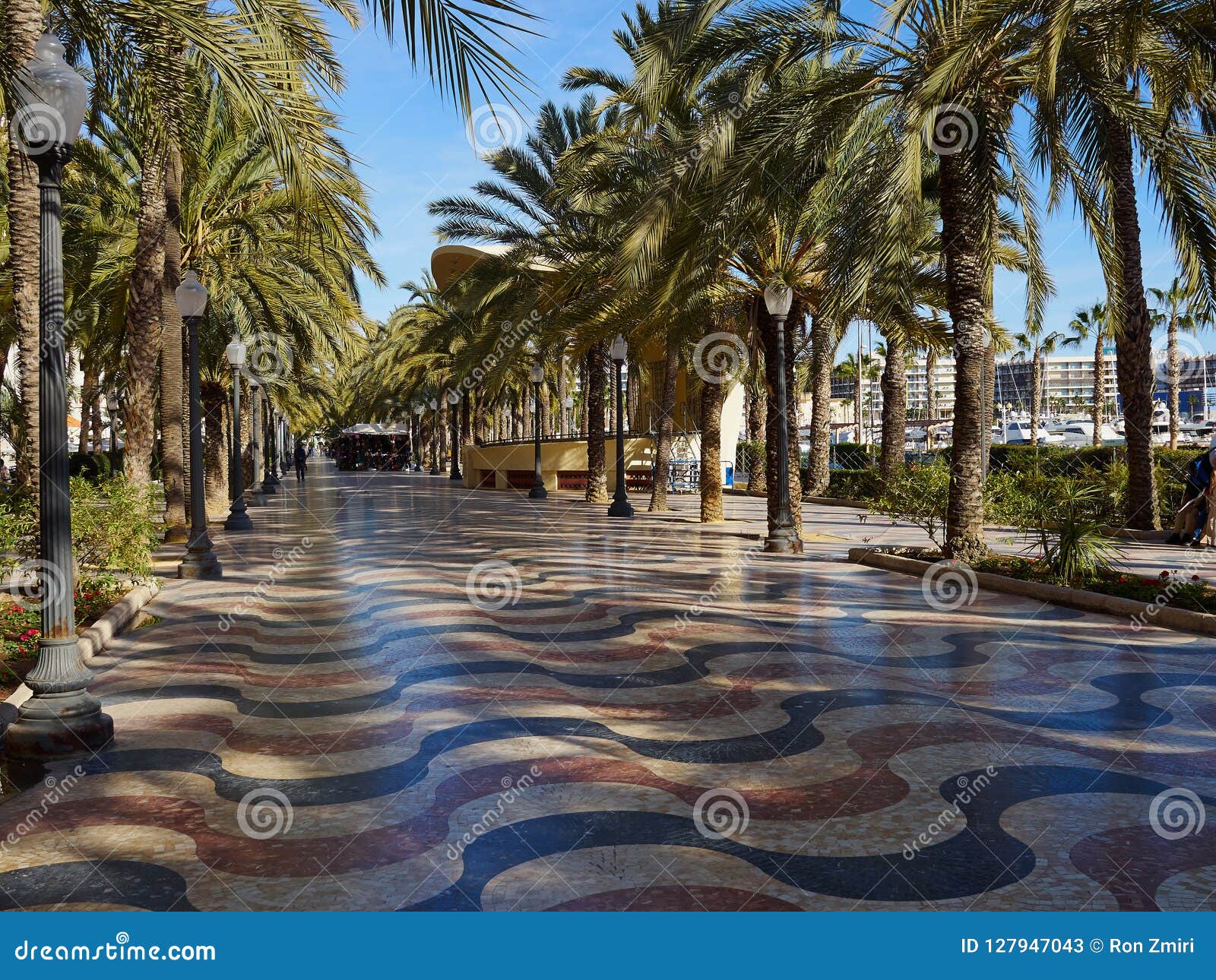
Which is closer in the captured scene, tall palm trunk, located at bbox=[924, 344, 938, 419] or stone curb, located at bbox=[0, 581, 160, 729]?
stone curb, located at bbox=[0, 581, 160, 729]

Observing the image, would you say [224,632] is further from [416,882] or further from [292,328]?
[292,328]

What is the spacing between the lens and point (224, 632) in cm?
866

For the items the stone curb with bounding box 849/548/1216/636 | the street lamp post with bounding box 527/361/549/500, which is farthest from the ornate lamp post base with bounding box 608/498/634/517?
the stone curb with bounding box 849/548/1216/636

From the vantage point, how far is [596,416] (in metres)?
25.2

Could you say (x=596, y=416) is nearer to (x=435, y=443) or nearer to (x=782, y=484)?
(x=782, y=484)

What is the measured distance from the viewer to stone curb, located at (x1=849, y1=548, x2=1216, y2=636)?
8.39 meters

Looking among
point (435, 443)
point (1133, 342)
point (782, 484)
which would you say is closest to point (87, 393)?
point (435, 443)

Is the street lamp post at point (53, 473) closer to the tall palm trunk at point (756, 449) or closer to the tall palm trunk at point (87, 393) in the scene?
the tall palm trunk at point (87, 393)

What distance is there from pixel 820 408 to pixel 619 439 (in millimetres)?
9356

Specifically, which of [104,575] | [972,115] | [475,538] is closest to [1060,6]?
[972,115]

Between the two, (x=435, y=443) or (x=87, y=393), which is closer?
(x=87, y=393)

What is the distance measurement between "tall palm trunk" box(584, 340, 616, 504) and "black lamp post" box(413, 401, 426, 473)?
43.7 metres

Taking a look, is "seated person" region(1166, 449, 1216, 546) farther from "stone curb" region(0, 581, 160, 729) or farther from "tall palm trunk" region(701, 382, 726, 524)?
"stone curb" region(0, 581, 160, 729)

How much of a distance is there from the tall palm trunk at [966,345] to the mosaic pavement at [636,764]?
242cm
